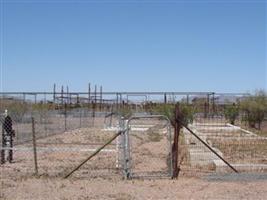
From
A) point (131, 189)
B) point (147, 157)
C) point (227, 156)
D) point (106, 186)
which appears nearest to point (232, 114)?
point (227, 156)

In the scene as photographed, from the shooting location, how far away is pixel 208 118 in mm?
49031

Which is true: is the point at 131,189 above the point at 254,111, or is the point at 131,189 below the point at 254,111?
below

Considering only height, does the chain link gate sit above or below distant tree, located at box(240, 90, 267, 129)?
below

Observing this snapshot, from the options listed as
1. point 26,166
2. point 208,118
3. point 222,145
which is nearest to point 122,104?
point 208,118

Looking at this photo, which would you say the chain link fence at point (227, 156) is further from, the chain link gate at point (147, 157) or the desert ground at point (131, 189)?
the desert ground at point (131, 189)

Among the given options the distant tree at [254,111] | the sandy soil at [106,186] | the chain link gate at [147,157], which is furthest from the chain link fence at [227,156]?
the distant tree at [254,111]

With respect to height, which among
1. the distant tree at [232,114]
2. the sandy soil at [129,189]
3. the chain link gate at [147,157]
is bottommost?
the sandy soil at [129,189]

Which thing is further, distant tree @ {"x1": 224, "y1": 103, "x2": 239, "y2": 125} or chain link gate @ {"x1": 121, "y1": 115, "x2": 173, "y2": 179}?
distant tree @ {"x1": 224, "y1": 103, "x2": 239, "y2": 125}

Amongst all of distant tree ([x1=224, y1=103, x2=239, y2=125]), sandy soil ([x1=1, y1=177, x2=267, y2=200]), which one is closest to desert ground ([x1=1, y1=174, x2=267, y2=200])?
sandy soil ([x1=1, y1=177, x2=267, y2=200])

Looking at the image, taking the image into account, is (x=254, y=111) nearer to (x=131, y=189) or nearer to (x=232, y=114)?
(x=232, y=114)

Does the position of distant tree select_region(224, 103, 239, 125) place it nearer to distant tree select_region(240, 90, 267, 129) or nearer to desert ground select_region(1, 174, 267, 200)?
distant tree select_region(240, 90, 267, 129)

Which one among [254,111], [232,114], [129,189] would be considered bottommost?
[129,189]

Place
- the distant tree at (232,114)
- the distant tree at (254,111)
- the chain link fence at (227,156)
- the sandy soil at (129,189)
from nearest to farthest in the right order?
the sandy soil at (129,189) → the chain link fence at (227,156) → the distant tree at (254,111) → the distant tree at (232,114)

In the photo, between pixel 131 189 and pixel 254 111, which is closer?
pixel 131 189
